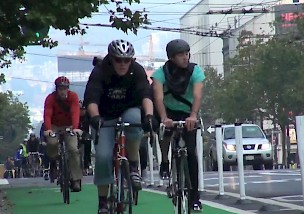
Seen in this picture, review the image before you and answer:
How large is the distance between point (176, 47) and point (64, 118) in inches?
218

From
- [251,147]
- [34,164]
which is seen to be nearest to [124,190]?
[251,147]

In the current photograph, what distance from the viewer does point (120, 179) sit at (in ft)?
31.8

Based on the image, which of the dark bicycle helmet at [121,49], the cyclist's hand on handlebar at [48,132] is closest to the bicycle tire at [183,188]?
the dark bicycle helmet at [121,49]

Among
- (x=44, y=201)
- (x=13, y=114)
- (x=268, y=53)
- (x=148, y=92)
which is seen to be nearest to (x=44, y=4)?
(x=44, y=201)

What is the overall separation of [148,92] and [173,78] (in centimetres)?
100

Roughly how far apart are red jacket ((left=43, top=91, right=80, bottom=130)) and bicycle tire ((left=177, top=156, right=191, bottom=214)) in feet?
16.9

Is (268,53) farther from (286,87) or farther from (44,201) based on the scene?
(44,201)

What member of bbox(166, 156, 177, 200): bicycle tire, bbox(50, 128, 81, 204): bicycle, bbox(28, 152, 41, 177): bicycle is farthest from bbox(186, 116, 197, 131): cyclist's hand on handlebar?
bbox(28, 152, 41, 177): bicycle

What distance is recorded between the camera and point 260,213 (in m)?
13.0

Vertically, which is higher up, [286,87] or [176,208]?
[286,87]

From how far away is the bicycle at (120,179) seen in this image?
9609mm

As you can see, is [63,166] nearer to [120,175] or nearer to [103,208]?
[103,208]

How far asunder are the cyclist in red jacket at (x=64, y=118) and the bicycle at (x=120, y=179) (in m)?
5.46

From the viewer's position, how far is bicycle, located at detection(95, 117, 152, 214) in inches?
378
